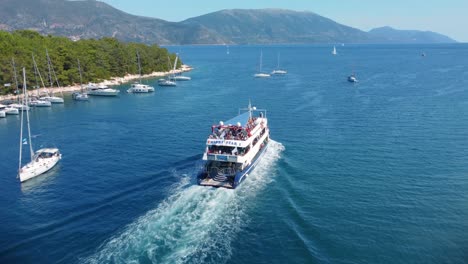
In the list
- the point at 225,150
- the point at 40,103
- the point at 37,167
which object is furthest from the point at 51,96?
the point at 225,150

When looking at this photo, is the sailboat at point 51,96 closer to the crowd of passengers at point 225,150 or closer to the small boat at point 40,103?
the small boat at point 40,103

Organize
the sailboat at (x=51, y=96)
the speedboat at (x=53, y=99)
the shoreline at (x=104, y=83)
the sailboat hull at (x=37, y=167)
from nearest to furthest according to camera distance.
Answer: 1. the sailboat hull at (x=37, y=167)
2. the speedboat at (x=53, y=99)
3. the sailboat at (x=51, y=96)
4. the shoreline at (x=104, y=83)

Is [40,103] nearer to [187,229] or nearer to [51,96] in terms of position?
[51,96]

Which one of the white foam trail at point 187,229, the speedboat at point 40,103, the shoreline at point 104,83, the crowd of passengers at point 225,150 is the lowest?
the white foam trail at point 187,229

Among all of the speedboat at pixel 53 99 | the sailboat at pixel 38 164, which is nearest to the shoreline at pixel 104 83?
the speedboat at pixel 53 99

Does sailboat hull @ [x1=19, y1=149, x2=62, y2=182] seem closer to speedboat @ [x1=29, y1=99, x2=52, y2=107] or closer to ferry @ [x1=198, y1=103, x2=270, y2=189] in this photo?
ferry @ [x1=198, y1=103, x2=270, y2=189]

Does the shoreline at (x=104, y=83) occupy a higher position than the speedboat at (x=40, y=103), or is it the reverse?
the shoreline at (x=104, y=83)

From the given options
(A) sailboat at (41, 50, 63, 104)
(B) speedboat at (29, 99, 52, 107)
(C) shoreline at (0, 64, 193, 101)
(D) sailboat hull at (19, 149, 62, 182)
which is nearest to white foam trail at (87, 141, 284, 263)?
(D) sailboat hull at (19, 149, 62, 182)

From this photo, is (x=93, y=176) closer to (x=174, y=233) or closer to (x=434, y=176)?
(x=174, y=233)
